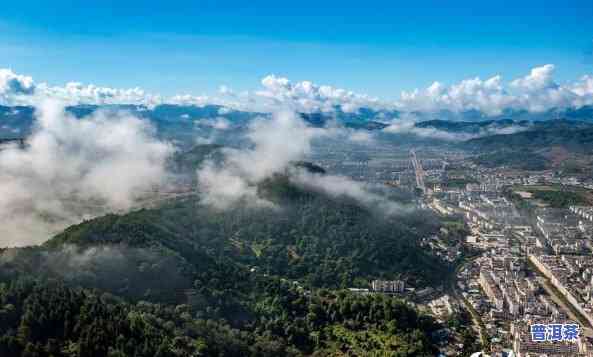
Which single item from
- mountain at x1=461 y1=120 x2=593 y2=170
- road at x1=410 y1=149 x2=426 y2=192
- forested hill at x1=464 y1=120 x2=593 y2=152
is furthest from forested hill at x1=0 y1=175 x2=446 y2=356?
forested hill at x1=464 y1=120 x2=593 y2=152

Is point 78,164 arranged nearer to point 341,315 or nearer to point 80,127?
point 80,127

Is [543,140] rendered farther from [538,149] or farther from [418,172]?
[418,172]

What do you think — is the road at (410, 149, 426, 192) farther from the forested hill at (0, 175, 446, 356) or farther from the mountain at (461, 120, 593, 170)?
the forested hill at (0, 175, 446, 356)

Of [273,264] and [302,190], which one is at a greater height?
[302,190]

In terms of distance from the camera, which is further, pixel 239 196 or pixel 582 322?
pixel 239 196

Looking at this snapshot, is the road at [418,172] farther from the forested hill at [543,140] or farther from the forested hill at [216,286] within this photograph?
the forested hill at [216,286]

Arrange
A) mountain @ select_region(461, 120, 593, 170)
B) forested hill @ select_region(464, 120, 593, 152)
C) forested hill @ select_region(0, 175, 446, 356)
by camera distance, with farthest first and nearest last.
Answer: forested hill @ select_region(464, 120, 593, 152) < mountain @ select_region(461, 120, 593, 170) < forested hill @ select_region(0, 175, 446, 356)

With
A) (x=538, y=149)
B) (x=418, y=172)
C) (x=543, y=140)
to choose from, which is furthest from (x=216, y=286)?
(x=543, y=140)

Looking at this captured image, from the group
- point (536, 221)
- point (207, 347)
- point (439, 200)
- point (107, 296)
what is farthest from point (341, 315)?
point (439, 200)

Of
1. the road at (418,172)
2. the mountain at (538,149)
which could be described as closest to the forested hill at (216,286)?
the road at (418,172)
